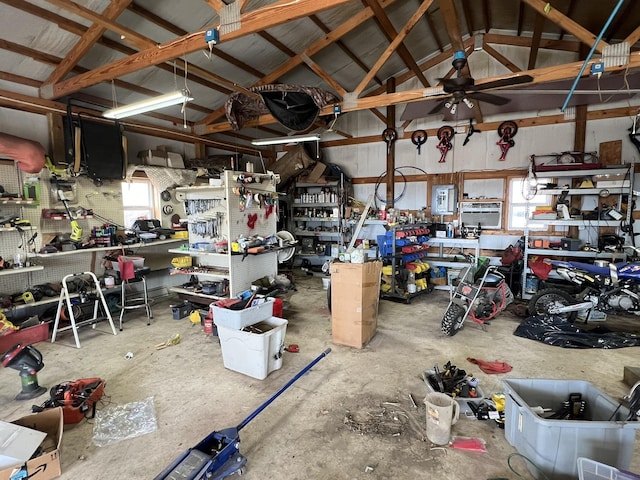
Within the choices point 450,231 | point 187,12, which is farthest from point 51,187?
point 450,231

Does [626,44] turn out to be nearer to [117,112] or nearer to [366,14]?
[366,14]

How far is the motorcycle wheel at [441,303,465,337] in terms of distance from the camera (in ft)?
12.8

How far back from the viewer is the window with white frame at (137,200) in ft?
17.9

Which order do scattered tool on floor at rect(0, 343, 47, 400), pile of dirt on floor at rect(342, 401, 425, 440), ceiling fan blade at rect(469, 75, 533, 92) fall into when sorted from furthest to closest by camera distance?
1. ceiling fan blade at rect(469, 75, 533, 92)
2. scattered tool on floor at rect(0, 343, 47, 400)
3. pile of dirt on floor at rect(342, 401, 425, 440)

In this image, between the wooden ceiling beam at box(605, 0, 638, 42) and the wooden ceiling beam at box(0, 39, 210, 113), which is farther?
the wooden ceiling beam at box(605, 0, 638, 42)

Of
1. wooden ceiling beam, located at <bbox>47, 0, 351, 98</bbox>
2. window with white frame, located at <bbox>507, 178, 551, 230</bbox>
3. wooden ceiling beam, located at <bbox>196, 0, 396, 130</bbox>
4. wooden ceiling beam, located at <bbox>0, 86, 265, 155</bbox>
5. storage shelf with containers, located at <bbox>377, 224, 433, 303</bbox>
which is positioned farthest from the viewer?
window with white frame, located at <bbox>507, 178, 551, 230</bbox>

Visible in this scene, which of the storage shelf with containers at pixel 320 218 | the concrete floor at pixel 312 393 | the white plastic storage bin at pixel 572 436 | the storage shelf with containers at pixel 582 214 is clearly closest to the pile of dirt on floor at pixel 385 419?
the concrete floor at pixel 312 393

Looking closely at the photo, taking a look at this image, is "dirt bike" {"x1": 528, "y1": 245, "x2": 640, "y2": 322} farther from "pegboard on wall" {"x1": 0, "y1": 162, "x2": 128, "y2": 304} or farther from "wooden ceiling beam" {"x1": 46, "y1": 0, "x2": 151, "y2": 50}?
"pegboard on wall" {"x1": 0, "y1": 162, "x2": 128, "y2": 304}

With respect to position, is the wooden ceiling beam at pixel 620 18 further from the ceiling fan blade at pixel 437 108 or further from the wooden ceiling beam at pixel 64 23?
the wooden ceiling beam at pixel 64 23

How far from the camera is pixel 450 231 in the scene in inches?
246

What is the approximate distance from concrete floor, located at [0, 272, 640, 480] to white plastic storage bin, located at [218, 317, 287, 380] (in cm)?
10

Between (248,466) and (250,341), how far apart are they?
105 cm

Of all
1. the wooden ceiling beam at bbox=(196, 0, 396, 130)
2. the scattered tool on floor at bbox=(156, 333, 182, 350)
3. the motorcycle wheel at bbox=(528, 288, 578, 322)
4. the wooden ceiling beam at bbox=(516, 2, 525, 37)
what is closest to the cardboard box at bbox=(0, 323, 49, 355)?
the scattered tool on floor at bbox=(156, 333, 182, 350)

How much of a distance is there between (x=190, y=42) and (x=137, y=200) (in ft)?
11.0
